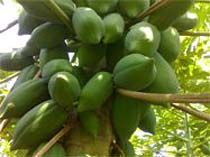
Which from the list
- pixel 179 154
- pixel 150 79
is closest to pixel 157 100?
pixel 150 79

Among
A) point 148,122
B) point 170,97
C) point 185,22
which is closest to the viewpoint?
point 170,97

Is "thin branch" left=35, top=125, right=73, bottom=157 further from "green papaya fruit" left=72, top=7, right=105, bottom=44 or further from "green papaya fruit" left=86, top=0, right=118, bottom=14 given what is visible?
"green papaya fruit" left=86, top=0, right=118, bottom=14

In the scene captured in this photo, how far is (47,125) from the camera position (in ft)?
5.55

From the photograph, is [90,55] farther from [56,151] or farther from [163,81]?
[56,151]

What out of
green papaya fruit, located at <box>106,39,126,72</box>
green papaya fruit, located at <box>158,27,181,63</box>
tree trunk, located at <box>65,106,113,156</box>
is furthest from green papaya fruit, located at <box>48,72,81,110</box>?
green papaya fruit, located at <box>158,27,181,63</box>

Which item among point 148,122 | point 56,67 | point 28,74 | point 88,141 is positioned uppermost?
point 56,67

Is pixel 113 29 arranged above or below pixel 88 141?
above

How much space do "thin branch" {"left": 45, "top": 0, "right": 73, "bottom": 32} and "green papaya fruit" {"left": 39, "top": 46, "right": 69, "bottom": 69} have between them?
12cm

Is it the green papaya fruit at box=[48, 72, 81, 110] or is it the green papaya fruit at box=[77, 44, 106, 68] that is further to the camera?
the green papaya fruit at box=[77, 44, 106, 68]

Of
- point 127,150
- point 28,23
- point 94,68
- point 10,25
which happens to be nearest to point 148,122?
point 127,150

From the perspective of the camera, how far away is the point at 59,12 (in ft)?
5.77

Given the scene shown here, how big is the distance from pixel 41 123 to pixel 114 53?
0.39 m

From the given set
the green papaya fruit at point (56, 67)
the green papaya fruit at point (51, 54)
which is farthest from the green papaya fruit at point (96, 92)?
the green papaya fruit at point (51, 54)

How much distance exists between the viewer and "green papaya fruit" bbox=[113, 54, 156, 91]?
1635mm
